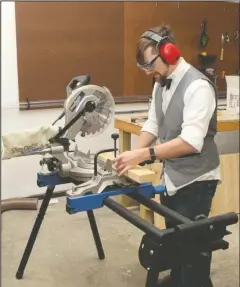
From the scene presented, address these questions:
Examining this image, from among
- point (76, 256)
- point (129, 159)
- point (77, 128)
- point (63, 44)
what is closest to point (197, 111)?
point (129, 159)

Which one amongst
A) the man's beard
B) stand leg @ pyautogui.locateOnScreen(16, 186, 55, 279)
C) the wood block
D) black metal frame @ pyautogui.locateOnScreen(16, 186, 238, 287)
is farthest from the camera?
stand leg @ pyautogui.locateOnScreen(16, 186, 55, 279)

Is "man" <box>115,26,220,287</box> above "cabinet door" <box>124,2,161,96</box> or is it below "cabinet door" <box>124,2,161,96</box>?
below

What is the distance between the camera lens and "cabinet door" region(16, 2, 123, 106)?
8.27ft

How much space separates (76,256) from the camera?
81.7 inches

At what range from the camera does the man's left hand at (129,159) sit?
1.25 meters

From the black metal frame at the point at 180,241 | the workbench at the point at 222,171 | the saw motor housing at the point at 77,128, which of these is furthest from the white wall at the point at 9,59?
the black metal frame at the point at 180,241

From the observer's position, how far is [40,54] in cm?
257

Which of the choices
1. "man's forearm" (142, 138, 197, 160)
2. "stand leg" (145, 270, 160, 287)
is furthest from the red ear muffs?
"stand leg" (145, 270, 160, 287)

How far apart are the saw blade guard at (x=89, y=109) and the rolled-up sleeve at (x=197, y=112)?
41 cm

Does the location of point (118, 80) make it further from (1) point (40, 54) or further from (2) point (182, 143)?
(2) point (182, 143)

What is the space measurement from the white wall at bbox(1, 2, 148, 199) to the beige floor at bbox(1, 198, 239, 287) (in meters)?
0.21

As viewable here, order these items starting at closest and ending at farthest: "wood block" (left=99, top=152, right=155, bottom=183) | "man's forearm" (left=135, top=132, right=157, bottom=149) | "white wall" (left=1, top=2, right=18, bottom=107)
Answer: "wood block" (left=99, top=152, right=155, bottom=183)
"man's forearm" (left=135, top=132, right=157, bottom=149)
"white wall" (left=1, top=2, right=18, bottom=107)

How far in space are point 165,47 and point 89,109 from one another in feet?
1.32

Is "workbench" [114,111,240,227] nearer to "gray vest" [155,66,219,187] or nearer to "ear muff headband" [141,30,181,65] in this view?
"gray vest" [155,66,219,187]
